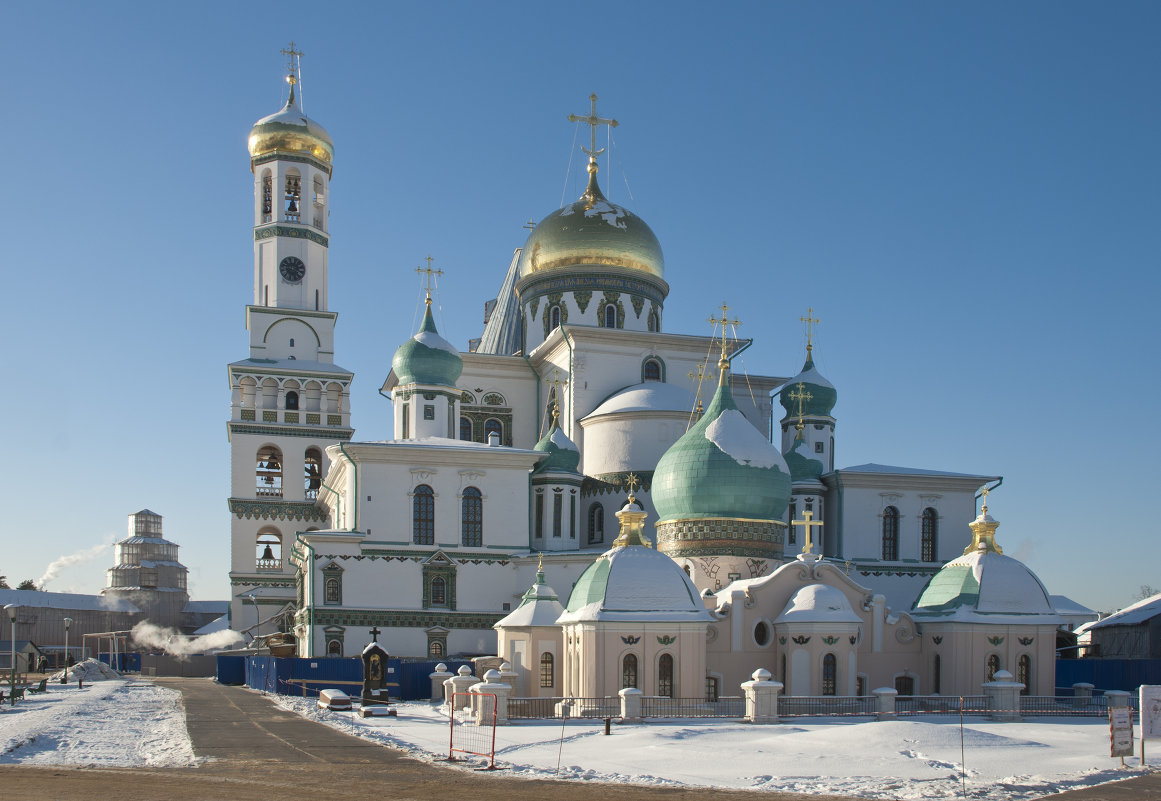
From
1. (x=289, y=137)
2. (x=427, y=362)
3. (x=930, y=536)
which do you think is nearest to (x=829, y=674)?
(x=930, y=536)

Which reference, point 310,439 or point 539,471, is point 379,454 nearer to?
point 539,471

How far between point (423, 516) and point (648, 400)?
770cm

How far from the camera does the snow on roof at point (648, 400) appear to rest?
38.1m

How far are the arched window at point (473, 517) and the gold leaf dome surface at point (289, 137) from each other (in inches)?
650

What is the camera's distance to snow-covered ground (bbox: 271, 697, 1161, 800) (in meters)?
15.7

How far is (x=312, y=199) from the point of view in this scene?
152 ft

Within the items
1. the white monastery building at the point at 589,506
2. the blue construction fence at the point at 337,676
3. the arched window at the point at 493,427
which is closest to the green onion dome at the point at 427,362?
the white monastery building at the point at 589,506

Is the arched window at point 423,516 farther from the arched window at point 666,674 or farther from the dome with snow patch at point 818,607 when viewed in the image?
the dome with snow patch at point 818,607

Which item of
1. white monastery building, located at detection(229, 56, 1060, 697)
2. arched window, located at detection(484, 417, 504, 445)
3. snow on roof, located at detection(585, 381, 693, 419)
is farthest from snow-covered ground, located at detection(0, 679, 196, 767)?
snow on roof, located at detection(585, 381, 693, 419)

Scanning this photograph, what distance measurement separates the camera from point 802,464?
3919cm

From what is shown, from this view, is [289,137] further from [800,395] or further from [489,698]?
[489,698]

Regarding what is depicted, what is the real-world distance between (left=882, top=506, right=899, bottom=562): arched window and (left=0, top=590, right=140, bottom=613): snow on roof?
40.8m

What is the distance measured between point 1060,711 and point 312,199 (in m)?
31.2

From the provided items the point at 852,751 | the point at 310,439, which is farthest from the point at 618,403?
the point at 852,751
